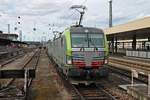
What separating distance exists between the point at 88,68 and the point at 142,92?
13.8 feet

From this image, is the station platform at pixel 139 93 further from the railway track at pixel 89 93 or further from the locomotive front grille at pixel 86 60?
the locomotive front grille at pixel 86 60

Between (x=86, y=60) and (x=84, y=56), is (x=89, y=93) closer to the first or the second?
(x=86, y=60)

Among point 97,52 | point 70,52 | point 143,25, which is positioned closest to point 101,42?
point 97,52

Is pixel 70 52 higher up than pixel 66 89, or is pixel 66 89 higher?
pixel 70 52

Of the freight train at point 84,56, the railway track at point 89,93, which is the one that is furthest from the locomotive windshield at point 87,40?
the railway track at point 89,93

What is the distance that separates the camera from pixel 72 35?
1634 cm

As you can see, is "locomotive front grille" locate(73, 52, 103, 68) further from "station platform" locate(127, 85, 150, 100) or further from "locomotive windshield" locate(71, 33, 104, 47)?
"station platform" locate(127, 85, 150, 100)

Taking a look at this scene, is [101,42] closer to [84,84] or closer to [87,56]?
[87,56]

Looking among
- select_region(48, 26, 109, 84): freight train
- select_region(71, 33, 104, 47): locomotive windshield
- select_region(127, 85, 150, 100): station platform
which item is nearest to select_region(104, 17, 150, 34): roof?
select_region(71, 33, 104, 47): locomotive windshield

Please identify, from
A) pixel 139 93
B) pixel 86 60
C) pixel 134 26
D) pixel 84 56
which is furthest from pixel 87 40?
pixel 134 26

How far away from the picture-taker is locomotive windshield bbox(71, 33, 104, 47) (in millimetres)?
16203

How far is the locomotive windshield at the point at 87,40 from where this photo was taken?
1620cm

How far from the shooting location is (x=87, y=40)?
53.7 ft

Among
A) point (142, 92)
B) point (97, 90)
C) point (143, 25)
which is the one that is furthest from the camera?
point (143, 25)
